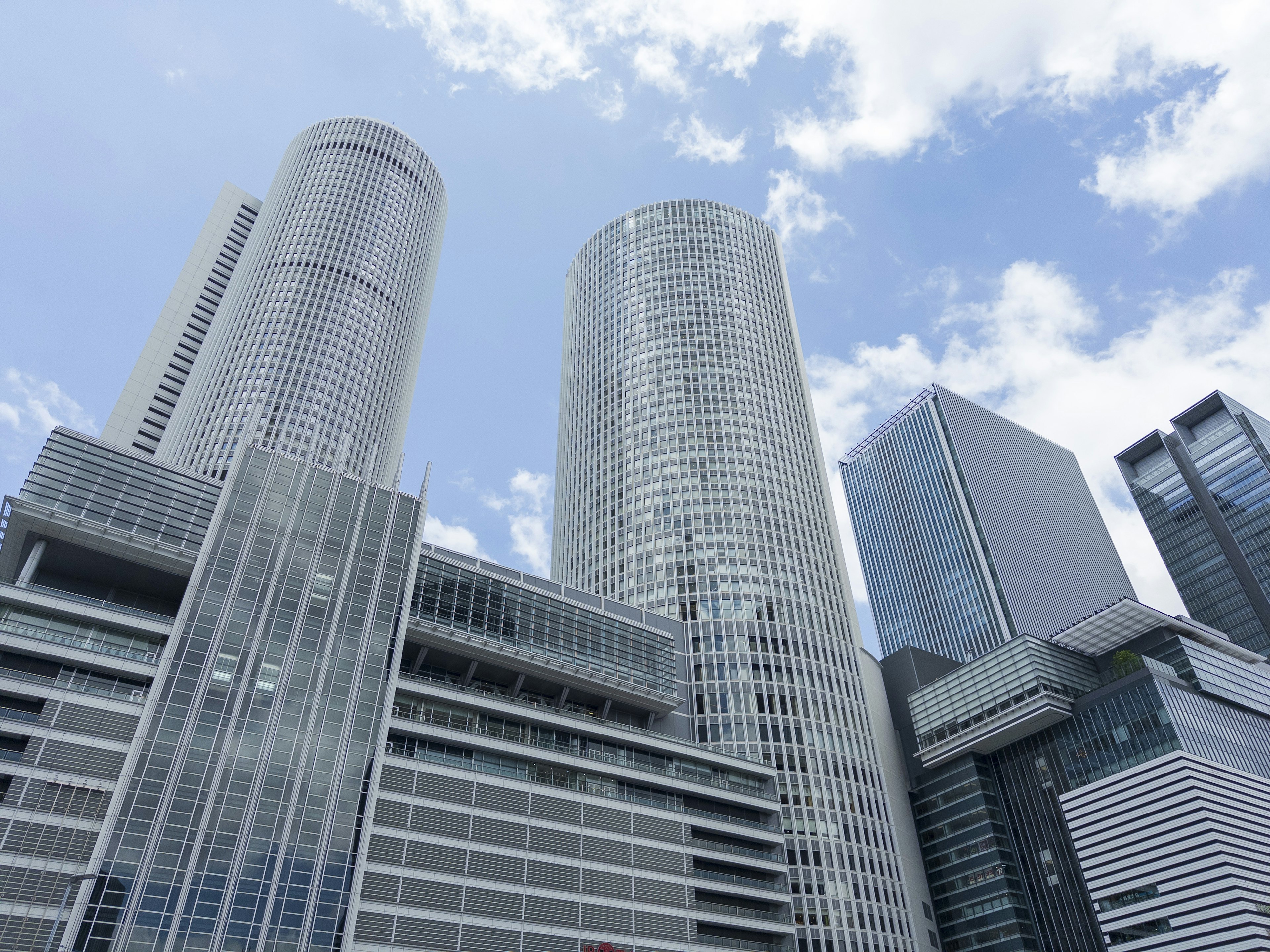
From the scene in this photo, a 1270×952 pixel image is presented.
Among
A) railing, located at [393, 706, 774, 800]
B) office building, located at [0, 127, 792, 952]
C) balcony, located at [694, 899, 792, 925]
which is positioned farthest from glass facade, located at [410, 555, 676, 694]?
balcony, located at [694, 899, 792, 925]

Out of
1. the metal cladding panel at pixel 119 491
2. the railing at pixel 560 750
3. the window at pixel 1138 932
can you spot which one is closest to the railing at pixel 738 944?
the railing at pixel 560 750

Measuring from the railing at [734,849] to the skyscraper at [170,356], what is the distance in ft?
389

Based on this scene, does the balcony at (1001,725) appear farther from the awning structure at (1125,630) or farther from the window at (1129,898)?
the window at (1129,898)

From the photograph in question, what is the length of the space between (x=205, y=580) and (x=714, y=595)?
73368 millimetres

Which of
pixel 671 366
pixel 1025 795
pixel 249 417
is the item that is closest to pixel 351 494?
pixel 249 417

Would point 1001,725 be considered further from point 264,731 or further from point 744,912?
point 264,731

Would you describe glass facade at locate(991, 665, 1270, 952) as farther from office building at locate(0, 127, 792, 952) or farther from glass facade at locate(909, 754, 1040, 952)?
office building at locate(0, 127, 792, 952)

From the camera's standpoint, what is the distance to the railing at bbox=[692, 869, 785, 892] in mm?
95000

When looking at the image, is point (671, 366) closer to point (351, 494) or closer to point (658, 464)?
point (658, 464)

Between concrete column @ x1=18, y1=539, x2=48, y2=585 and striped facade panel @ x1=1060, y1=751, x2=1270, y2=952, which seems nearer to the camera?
concrete column @ x1=18, y1=539, x2=48, y2=585

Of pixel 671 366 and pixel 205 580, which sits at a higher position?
pixel 671 366

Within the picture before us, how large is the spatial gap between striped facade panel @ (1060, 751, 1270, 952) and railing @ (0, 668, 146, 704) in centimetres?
10178

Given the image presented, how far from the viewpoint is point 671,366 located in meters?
164

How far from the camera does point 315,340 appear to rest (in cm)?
16688
